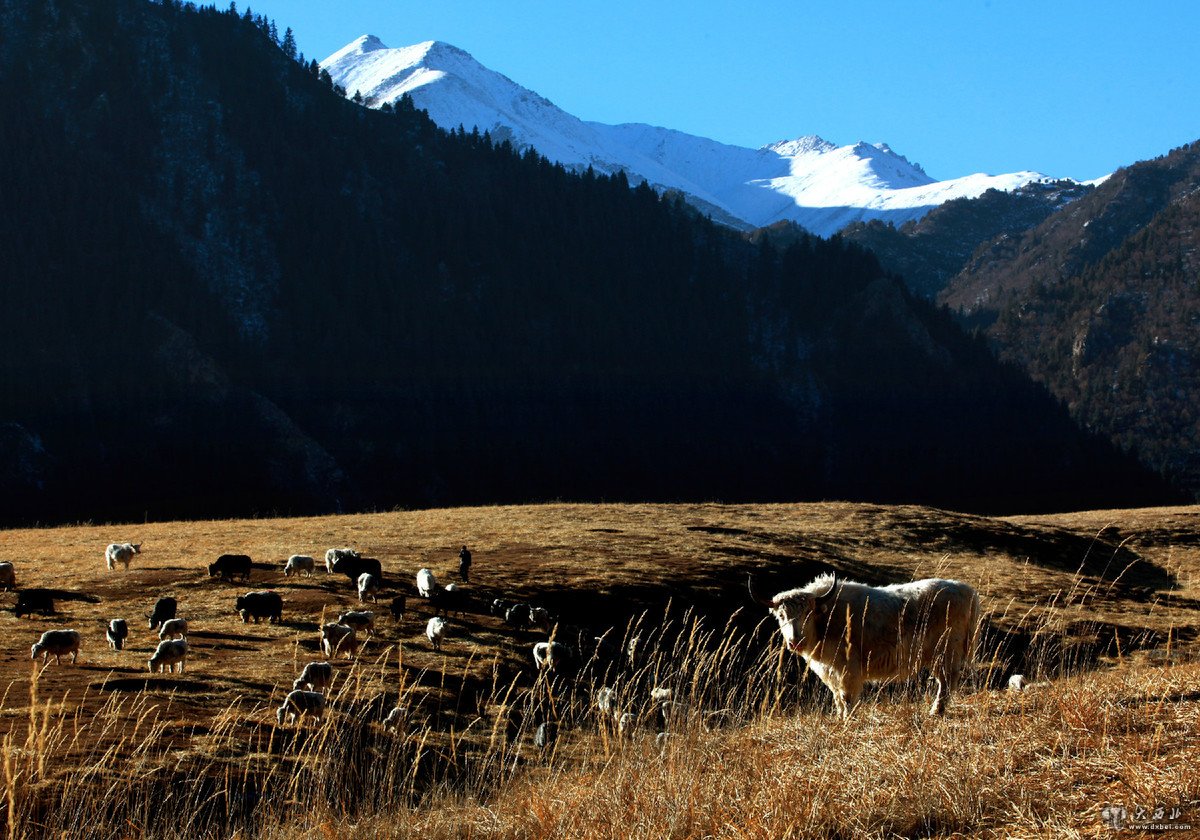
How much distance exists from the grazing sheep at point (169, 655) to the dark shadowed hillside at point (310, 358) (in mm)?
101062

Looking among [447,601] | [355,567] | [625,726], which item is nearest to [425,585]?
[447,601]

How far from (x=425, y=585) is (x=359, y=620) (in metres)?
4.26

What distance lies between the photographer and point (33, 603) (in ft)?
74.2

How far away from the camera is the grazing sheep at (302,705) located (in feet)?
50.9

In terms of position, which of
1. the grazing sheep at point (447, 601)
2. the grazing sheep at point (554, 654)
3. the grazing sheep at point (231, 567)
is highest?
the grazing sheep at point (231, 567)

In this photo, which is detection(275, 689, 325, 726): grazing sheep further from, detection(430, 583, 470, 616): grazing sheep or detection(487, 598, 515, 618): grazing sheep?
detection(487, 598, 515, 618): grazing sheep

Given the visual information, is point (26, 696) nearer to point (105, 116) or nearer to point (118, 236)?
point (118, 236)

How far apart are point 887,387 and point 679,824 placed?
651 feet

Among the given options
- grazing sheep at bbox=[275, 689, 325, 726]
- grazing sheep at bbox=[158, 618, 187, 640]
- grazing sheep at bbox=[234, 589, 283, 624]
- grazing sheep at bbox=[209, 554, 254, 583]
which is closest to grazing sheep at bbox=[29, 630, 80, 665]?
grazing sheep at bbox=[158, 618, 187, 640]

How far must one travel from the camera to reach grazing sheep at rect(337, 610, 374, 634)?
21094mm

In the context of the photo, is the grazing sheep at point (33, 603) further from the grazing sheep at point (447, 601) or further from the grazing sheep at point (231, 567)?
the grazing sheep at point (447, 601)

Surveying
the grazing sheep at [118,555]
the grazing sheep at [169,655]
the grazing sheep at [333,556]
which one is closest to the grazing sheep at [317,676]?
the grazing sheep at [169,655]

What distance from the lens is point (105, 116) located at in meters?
169

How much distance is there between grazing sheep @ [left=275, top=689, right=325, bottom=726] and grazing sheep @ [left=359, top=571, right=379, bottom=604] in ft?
28.3
